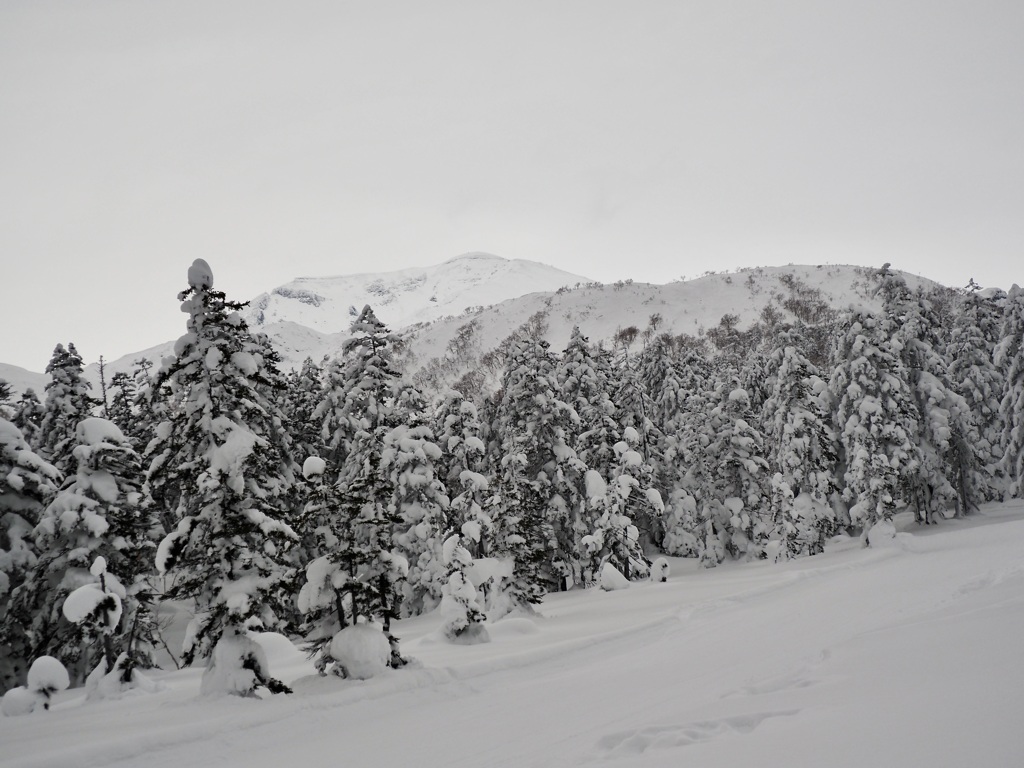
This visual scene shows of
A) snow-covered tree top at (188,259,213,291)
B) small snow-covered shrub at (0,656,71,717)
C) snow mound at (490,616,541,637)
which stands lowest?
snow mound at (490,616,541,637)

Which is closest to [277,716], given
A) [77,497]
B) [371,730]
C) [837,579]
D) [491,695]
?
[371,730]

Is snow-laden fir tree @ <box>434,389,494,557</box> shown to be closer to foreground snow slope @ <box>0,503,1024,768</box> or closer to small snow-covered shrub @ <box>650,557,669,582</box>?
foreground snow slope @ <box>0,503,1024,768</box>

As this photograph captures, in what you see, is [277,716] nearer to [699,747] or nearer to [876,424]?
[699,747]

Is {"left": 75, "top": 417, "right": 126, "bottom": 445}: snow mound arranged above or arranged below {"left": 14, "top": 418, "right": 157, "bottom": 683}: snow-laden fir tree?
above

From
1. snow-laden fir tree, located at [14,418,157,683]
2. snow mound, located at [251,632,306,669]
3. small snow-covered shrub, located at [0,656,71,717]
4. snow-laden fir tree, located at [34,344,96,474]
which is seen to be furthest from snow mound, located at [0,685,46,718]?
snow-laden fir tree, located at [34,344,96,474]

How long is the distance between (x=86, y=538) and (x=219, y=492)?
915 cm

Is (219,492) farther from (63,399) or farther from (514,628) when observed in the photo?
(63,399)

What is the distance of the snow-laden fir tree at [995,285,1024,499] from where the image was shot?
37.4m

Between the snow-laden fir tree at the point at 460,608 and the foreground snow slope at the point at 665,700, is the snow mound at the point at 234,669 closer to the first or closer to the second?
the foreground snow slope at the point at 665,700

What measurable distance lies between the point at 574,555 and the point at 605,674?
2151 centimetres

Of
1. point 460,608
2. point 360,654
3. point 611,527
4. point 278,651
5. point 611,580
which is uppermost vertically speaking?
point 360,654

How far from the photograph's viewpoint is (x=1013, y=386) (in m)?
37.8

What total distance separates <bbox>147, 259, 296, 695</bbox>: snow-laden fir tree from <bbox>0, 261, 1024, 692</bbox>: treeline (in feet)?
0.21

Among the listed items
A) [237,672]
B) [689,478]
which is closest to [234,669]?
[237,672]
